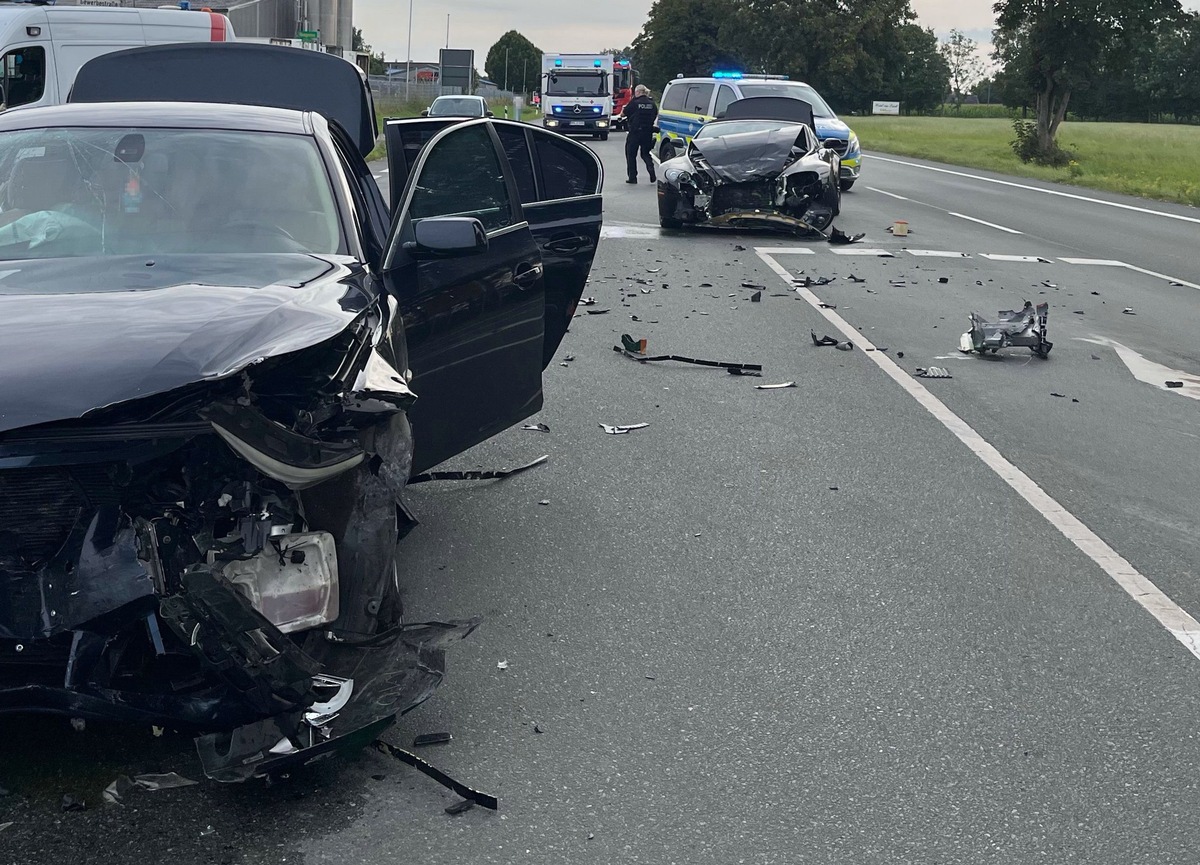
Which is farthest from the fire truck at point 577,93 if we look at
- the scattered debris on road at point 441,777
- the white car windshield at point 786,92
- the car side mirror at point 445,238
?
the scattered debris on road at point 441,777

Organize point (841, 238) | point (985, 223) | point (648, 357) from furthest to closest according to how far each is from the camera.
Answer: point (985, 223)
point (841, 238)
point (648, 357)

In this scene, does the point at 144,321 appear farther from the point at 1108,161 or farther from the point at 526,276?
the point at 1108,161

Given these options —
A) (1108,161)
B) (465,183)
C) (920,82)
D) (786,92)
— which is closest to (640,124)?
(786,92)

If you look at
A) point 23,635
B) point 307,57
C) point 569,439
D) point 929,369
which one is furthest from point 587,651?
point 307,57

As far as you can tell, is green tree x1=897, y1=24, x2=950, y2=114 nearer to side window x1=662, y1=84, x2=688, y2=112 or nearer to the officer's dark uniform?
side window x1=662, y1=84, x2=688, y2=112

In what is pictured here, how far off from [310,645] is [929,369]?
7005mm

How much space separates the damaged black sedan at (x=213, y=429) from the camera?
3.37 metres

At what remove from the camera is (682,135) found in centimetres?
2897

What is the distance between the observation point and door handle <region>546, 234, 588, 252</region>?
22.3 ft

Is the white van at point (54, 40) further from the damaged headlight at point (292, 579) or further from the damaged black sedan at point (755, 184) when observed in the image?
the damaged headlight at point (292, 579)

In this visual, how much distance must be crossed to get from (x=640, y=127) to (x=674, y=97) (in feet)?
11.3

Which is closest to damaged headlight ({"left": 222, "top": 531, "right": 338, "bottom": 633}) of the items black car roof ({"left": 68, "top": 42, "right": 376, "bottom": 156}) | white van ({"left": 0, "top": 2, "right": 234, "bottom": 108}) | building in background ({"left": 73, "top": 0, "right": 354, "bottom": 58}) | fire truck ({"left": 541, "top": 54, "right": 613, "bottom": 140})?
black car roof ({"left": 68, "top": 42, "right": 376, "bottom": 156})

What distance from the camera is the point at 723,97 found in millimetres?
27438

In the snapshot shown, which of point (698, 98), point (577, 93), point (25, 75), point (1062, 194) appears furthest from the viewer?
point (577, 93)
